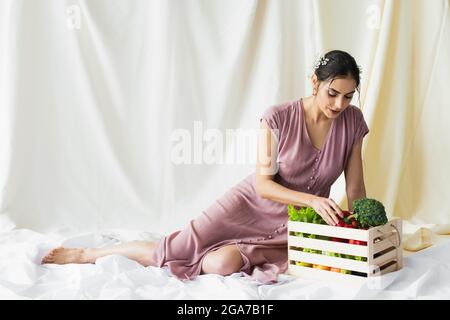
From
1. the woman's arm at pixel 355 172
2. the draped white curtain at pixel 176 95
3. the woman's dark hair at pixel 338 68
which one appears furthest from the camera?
the draped white curtain at pixel 176 95

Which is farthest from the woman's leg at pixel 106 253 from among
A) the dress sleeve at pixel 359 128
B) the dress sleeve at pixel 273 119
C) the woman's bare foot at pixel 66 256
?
the dress sleeve at pixel 359 128

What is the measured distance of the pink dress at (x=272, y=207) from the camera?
8.60ft

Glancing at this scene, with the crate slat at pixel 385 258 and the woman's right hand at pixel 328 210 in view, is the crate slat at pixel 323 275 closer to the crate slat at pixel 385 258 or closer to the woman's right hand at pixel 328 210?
the crate slat at pixel 385 258

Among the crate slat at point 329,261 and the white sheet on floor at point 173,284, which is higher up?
the crate slat at point 329,261

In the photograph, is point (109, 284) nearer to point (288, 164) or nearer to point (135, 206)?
point (288, 164)

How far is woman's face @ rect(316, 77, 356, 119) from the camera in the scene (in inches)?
96.9

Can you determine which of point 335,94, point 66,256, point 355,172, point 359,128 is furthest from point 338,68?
point 66,256

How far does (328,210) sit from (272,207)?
0.33m

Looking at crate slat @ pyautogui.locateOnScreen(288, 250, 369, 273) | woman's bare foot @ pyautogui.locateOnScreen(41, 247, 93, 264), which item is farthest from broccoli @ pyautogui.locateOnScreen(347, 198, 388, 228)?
woman's bare foot @ pyautogui.locateOnScreen(41, 247, 93, 264)

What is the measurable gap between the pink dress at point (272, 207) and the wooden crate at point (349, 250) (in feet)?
0.49

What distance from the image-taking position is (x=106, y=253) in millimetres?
2732

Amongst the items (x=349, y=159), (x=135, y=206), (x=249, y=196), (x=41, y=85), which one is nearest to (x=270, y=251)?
(x=249, y=196)

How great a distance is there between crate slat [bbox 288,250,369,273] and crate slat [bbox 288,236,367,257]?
1.2 inches

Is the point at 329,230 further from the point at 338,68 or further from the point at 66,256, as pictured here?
the point at 66,256
